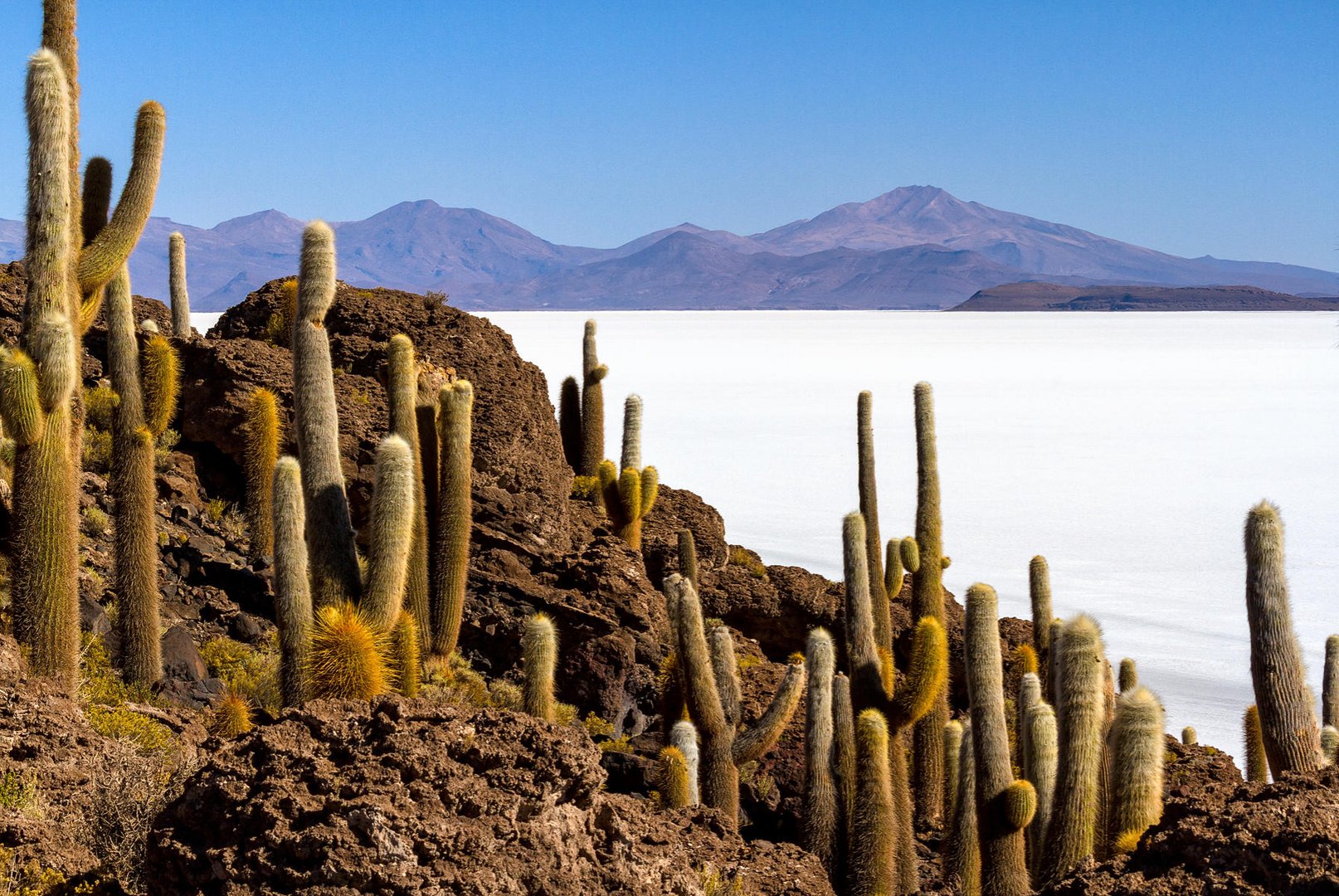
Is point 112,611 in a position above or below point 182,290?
below

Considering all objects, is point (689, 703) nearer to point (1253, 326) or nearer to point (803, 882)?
point (803, 882)

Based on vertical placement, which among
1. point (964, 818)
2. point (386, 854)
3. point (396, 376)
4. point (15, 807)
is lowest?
point (964, 818)

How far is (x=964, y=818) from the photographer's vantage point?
7.32 metres

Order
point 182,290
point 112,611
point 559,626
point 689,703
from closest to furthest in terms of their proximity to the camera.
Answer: point 689,703
point 112,611
point 559,626
point 182,290

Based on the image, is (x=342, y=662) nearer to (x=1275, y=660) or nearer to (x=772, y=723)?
(x=772, y=723)

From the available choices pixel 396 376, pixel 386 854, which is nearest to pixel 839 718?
pixel 396 376

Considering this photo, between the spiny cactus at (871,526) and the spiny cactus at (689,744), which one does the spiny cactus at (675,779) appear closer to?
the spiny cactus at (689,744)

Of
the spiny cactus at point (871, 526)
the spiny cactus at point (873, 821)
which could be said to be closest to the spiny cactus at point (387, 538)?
the spiny cactus at point (873, 821)

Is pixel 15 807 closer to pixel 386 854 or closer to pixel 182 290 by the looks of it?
pixel 386 854

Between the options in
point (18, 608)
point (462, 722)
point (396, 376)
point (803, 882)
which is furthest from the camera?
point (396, 376)

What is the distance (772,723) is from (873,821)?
33.9 inches

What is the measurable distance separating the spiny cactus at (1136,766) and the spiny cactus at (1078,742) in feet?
1.75

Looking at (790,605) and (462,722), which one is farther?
(790,605)

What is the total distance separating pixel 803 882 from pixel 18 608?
439cm
